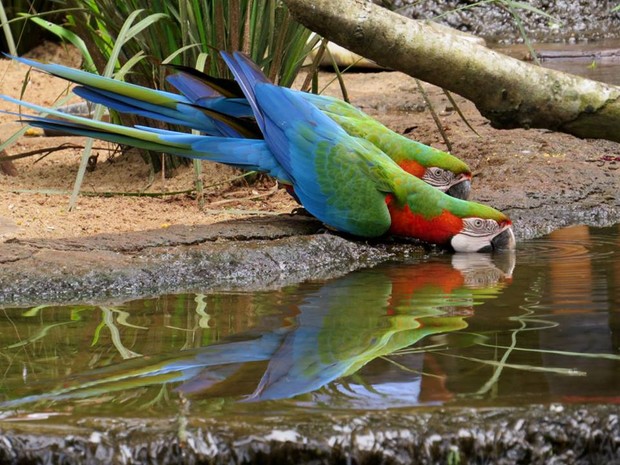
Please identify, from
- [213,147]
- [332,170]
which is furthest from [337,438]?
[213,147]

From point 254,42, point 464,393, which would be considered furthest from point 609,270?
point 254,42

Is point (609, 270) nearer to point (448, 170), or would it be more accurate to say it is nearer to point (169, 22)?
point (448, 170)

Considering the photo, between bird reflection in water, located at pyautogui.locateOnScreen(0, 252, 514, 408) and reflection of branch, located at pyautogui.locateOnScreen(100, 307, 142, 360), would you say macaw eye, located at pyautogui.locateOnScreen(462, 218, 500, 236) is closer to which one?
bird reflection in water, located at pyautogui.locateOnScreen(0, 252, 514, 408)

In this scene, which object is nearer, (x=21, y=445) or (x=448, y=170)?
(x=21, y=445)

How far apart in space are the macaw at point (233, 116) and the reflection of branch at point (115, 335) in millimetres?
1150

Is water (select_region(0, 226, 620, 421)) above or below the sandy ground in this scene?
below

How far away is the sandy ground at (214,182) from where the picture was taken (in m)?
3.92

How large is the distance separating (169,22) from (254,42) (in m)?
0.37

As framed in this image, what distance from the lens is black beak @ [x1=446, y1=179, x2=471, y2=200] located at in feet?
13.0

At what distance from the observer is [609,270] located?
3.18m

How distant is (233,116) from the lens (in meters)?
3.92

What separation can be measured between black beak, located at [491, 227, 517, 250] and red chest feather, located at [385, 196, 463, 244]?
13 centimetres

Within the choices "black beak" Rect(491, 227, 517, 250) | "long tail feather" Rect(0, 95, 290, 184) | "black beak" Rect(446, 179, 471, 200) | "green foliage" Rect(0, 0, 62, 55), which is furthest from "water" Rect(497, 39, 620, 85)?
"green foliage" Rect(0, 0, 62, 55)

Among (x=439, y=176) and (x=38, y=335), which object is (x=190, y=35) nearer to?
(x=439, y=176)
